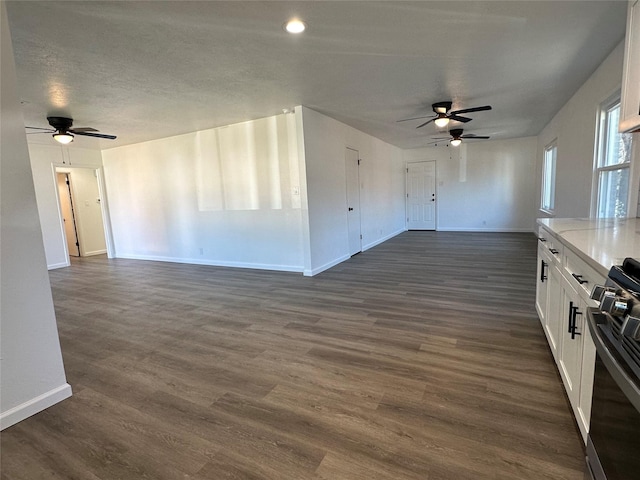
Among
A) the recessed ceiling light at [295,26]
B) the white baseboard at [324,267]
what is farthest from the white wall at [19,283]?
the white baseboard at [324,267]

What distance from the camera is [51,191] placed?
6582 millimetres

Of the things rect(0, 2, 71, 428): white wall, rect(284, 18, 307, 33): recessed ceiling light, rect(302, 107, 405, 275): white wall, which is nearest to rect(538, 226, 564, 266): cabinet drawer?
rect(284, 18, 307, 33): recessed ceiling light

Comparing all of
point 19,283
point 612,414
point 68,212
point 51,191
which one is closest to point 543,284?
point 612,414

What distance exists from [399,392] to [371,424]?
1.12 ft

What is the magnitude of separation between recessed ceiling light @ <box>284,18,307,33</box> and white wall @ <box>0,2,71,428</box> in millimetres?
1647

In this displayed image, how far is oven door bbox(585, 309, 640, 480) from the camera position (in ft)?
2.70

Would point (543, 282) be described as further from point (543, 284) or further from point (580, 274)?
point (580, 274)

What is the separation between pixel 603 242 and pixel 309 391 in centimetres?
184

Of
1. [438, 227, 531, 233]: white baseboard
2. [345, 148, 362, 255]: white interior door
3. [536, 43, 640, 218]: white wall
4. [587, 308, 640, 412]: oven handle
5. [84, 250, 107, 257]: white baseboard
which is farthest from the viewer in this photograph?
[438, 227, 531, 233]: white baseboard

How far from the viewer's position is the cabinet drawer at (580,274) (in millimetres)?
1319

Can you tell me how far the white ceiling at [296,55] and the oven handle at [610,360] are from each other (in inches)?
84.7

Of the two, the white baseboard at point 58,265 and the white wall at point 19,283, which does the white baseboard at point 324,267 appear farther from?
the white baseboard at point 58,265

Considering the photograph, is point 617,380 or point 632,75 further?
point 632,75

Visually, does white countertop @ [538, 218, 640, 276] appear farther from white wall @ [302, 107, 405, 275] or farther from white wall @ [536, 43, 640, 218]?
white wall @ [302, 107, 405, 275]
